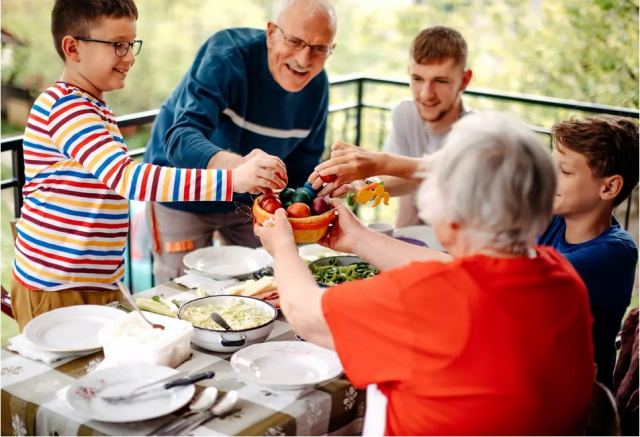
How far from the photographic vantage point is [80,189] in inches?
94.4

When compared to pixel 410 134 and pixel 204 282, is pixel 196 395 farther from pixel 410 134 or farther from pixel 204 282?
pixel 410 134

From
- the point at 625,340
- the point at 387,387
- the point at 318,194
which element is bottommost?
the point at 625,340

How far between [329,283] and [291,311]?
2.38ft

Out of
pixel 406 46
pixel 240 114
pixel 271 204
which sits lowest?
pixel 271 204

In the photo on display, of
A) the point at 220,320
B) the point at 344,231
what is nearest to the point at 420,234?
the point at 344,231

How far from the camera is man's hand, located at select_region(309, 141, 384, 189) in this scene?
2463mm

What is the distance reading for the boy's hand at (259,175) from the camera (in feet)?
7.43

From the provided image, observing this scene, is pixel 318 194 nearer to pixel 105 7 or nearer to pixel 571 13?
pixel 105 7

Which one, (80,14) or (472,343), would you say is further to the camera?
(80,14)

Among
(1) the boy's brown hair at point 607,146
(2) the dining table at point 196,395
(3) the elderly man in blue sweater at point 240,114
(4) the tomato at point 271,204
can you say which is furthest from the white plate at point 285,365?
(1) the boy's brown hair at point 607,146

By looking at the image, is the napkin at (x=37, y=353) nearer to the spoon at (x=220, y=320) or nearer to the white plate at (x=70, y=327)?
the white plate at (x=70, y=327)

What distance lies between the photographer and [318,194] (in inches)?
97.5

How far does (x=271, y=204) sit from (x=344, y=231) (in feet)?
0.93

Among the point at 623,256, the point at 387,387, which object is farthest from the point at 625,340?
the point at 387,387
